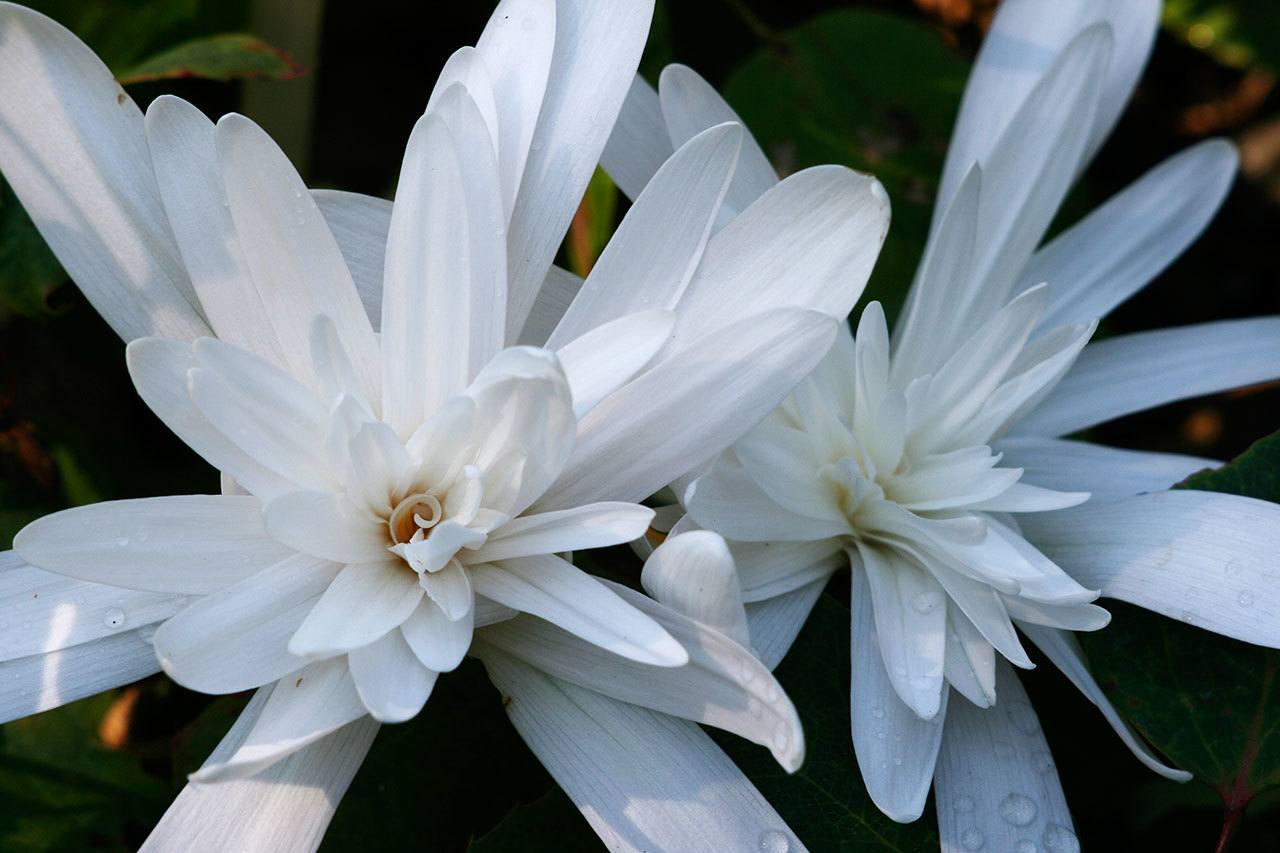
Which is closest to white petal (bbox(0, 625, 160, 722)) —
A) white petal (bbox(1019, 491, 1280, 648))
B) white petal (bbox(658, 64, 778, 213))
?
white petal (bbox(658, 64, 778, 213))

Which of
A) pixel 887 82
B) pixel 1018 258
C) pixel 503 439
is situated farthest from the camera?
pixel 887 82

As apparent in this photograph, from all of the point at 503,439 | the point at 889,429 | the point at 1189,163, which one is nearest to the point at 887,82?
the point at 1189,163

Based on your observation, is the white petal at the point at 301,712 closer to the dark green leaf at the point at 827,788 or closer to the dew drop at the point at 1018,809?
the dark green leaf at the point at 827,788

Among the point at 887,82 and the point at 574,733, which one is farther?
the point at 887,82

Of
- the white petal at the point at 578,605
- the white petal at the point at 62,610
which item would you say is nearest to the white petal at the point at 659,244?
the white petal at the point at 578,605

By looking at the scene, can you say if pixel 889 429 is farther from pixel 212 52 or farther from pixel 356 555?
pixel 212 52

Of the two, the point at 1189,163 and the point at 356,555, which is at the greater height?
the point at 1189,163
